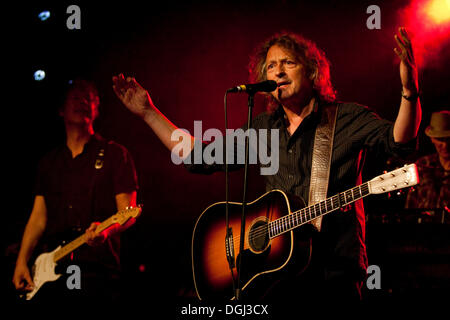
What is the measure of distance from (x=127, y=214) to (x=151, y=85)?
84.3 inches

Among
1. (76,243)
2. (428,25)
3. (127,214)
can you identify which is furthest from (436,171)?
(76,243)

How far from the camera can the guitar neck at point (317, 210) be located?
2.00 m

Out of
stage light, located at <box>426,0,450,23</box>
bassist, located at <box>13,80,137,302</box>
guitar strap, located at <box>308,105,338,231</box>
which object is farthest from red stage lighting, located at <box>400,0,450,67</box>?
bassist, located at <box>13,80,137,302</box>

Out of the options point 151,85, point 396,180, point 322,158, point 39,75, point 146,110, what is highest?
point 39,75

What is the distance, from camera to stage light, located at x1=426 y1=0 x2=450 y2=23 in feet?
13.9

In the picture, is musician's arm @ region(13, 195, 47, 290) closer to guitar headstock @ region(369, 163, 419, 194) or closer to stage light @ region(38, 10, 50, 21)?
stage light @ region(38, 10, 50, 21)

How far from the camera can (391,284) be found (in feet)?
10.8

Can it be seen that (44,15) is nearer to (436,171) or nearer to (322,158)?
(322,158)

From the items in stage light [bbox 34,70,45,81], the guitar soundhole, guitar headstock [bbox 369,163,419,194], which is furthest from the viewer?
stage light [bbox 34,70,45,81]

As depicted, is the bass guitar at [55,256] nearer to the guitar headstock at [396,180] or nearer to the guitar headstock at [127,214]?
the guitar headstock at [127,214]

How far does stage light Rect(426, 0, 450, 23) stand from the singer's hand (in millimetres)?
3417

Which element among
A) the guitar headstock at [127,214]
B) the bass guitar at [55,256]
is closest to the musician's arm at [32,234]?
the bass guitar at [55,256]

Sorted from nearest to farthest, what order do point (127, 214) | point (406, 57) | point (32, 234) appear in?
point (406, 57) < point (127, 214) < point (32, 234)

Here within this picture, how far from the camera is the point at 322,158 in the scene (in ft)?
7.54
